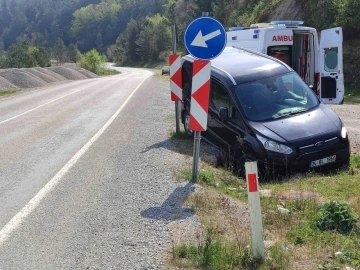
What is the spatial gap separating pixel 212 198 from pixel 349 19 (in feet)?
70.6

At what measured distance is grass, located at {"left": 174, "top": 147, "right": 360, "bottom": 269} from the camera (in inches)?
173

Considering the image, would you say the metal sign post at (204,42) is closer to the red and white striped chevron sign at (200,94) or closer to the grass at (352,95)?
the red and white striped chevron sign at (200,94)

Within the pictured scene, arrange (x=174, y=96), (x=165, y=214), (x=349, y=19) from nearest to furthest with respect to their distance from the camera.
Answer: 1. (x=165, y=214)
2. (x=174, y=96)
3. (x=349, y=19)

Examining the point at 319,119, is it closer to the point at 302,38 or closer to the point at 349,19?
the point at 302,38

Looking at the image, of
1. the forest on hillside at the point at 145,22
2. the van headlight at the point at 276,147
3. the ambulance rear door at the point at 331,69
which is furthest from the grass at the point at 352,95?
the van headlight at the point at 276,147

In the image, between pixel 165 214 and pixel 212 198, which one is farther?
pixel 212 198

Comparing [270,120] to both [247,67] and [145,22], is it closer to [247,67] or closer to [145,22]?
[247,67]

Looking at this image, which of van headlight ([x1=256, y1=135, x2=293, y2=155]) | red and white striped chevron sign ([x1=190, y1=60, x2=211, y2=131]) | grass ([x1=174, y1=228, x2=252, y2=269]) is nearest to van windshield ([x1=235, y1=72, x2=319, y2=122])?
van headlight ([x1=256, y1=135, x2=293, y2=155])

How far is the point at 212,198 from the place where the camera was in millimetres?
6070

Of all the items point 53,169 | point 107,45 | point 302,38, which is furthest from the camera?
point 107,45

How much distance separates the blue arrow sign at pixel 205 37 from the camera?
6480mm

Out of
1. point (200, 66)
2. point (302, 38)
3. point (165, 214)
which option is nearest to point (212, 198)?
point (165, 214)

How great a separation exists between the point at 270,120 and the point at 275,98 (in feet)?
2.46

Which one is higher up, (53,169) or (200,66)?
(200,66)
